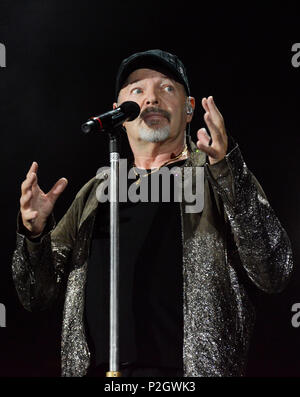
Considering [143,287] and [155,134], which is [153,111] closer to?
[155,134]

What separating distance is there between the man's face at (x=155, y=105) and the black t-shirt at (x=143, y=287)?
0.81 feet

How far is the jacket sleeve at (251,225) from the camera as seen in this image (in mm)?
1545

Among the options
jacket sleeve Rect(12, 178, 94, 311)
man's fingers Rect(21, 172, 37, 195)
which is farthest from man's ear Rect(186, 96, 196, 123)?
man's fingers Rect(21, 172, 37, 195)

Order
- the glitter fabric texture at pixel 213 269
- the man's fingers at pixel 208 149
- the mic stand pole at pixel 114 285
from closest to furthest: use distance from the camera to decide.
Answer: the mic stand pole at pixel 114 285 < the man's fingers at pixel 208 149 < the glitter fabric texture at pixel 213 269

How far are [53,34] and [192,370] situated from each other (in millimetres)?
1609

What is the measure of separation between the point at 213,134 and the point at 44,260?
0.75m

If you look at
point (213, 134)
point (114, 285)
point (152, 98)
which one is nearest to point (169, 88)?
point (152, 98)

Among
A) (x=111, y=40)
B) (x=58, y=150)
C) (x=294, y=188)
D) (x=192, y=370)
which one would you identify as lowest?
(x=192, y=370)

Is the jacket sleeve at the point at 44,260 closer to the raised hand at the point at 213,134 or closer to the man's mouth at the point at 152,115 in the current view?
the man's mouth at the point at 152,115

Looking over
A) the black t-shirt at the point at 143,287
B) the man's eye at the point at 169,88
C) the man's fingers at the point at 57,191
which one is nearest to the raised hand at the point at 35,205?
the man's fingers at the point at 57,191

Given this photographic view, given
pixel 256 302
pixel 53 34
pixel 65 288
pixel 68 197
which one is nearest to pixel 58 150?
pixel 68 197

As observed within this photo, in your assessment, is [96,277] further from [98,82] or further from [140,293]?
[98,82]

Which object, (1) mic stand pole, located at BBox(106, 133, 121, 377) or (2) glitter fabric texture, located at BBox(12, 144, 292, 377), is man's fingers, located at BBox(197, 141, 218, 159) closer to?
(2) glitter fabric texture, located at BBox(12, 144, 292, 377)

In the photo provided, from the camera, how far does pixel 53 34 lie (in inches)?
95.8
